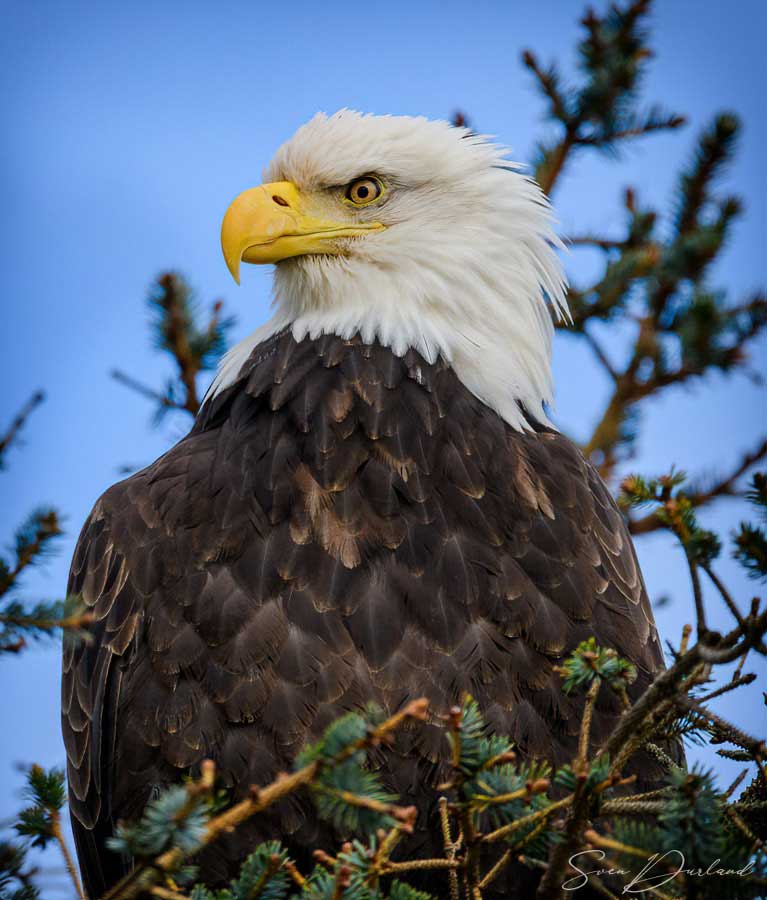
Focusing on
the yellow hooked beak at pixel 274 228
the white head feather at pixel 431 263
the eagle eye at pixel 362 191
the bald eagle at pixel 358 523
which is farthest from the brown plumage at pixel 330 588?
the eagle eye at pixel 362 191

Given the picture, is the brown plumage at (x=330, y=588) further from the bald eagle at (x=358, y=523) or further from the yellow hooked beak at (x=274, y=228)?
the yellow hooked beak at (x=274, y=228)

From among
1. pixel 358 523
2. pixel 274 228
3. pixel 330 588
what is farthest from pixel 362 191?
pixel 330 588

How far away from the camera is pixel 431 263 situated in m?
4.24

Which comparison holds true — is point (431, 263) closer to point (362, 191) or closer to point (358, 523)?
point (362, 191)

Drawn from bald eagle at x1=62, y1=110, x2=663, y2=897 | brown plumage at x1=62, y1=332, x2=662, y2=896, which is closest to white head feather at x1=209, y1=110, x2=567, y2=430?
bald eagle at x1=62, y1=110, x2=663, y2=897

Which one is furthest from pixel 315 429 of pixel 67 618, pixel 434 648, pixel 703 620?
pixel 703 620

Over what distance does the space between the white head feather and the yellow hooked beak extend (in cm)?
5

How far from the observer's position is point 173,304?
191 inches

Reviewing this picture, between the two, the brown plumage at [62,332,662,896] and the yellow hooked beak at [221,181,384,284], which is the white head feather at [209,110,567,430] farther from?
the brown plumage at [62,332,662,896]

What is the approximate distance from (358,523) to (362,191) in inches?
53.0

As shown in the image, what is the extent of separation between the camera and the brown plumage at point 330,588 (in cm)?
340

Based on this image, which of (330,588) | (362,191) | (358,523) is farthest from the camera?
(362,191)

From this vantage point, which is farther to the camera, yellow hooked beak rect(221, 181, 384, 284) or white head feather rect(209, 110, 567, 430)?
white head feather rect(209, 110, 567, 430)

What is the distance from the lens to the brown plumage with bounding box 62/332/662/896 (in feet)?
11.2
